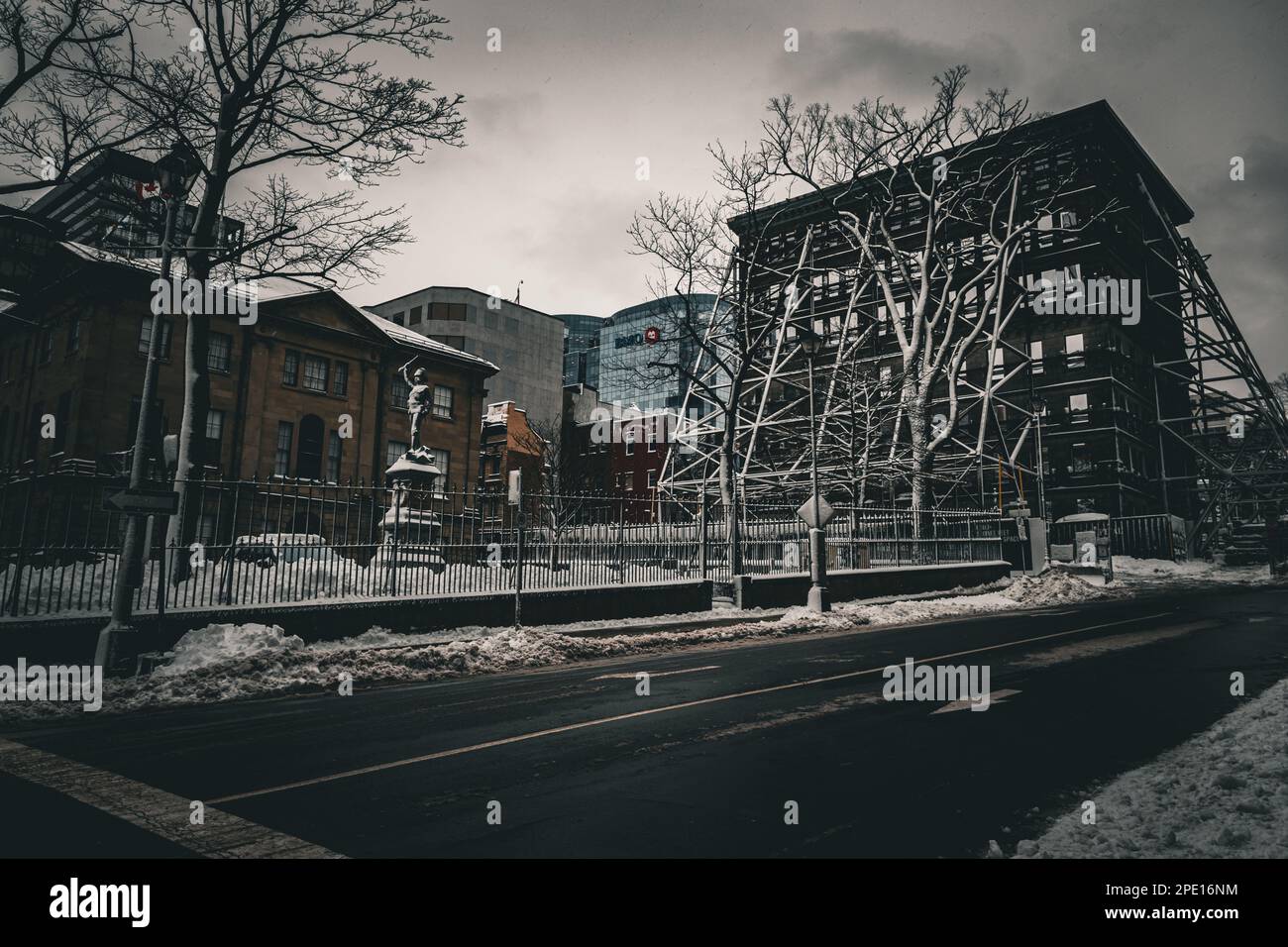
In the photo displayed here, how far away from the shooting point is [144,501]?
10.3 metres

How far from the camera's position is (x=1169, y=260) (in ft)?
188

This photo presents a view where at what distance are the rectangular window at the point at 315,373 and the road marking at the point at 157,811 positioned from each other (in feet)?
120

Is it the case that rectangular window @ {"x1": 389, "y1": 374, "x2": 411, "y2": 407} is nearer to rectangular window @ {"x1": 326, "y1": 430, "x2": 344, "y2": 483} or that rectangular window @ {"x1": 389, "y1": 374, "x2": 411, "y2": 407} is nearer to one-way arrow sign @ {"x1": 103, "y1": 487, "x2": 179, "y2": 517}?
rectangular window @ {"x1": 326, "y1": 430, "x2": 344, "y2": 483}

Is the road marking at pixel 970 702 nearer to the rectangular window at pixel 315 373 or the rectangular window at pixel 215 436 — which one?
the rectangular window at pixel 215 436

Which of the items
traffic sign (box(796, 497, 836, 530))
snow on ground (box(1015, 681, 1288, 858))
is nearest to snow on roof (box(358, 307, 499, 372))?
traffic sign (box(796, 497, 836, 530))

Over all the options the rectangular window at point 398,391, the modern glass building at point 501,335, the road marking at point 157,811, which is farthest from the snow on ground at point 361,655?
the modern glass building at point 501,335

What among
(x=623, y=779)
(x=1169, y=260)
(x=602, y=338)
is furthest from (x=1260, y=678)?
(x=602, y=338)

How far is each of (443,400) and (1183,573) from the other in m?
39.2

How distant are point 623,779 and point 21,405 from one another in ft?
142

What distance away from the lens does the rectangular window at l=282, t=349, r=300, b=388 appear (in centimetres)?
3966

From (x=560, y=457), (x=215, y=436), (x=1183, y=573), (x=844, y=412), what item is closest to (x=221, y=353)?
(x=215, y=436)

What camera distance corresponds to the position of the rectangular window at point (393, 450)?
43475mm

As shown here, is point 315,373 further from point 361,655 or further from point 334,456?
point 361,655
